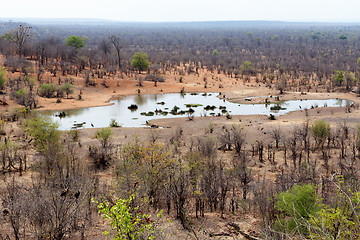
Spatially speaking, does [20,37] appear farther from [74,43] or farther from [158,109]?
[158,109]

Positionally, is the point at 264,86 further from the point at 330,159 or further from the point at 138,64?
the point at 330,159

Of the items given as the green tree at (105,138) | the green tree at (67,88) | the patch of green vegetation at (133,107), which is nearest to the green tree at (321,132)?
the green tree at (105,138)

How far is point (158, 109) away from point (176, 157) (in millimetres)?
19431

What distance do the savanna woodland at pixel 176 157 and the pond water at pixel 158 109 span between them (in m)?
1.69

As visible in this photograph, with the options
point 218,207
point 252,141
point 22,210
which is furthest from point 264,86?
point 22,210

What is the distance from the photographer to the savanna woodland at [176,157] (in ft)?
39.2

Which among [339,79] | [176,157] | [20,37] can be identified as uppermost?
[20,37]

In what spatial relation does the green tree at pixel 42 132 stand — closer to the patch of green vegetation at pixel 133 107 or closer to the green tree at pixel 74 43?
the patch of green vegetation at pixel 133 107

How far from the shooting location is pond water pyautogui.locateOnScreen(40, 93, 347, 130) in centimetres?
3591

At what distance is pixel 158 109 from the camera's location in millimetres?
40500

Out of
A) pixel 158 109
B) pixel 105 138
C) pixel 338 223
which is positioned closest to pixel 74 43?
pixel 158 109

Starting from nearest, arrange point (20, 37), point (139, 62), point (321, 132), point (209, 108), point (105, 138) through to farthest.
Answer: point (105, 138), point (321, 132), point (209, 108), point (139, 62), point (20, 37)

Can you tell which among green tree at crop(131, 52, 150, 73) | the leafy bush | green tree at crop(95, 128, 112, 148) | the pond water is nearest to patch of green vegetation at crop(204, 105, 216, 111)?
the pond water

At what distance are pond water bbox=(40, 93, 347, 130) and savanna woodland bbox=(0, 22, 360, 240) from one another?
1.69 meters
